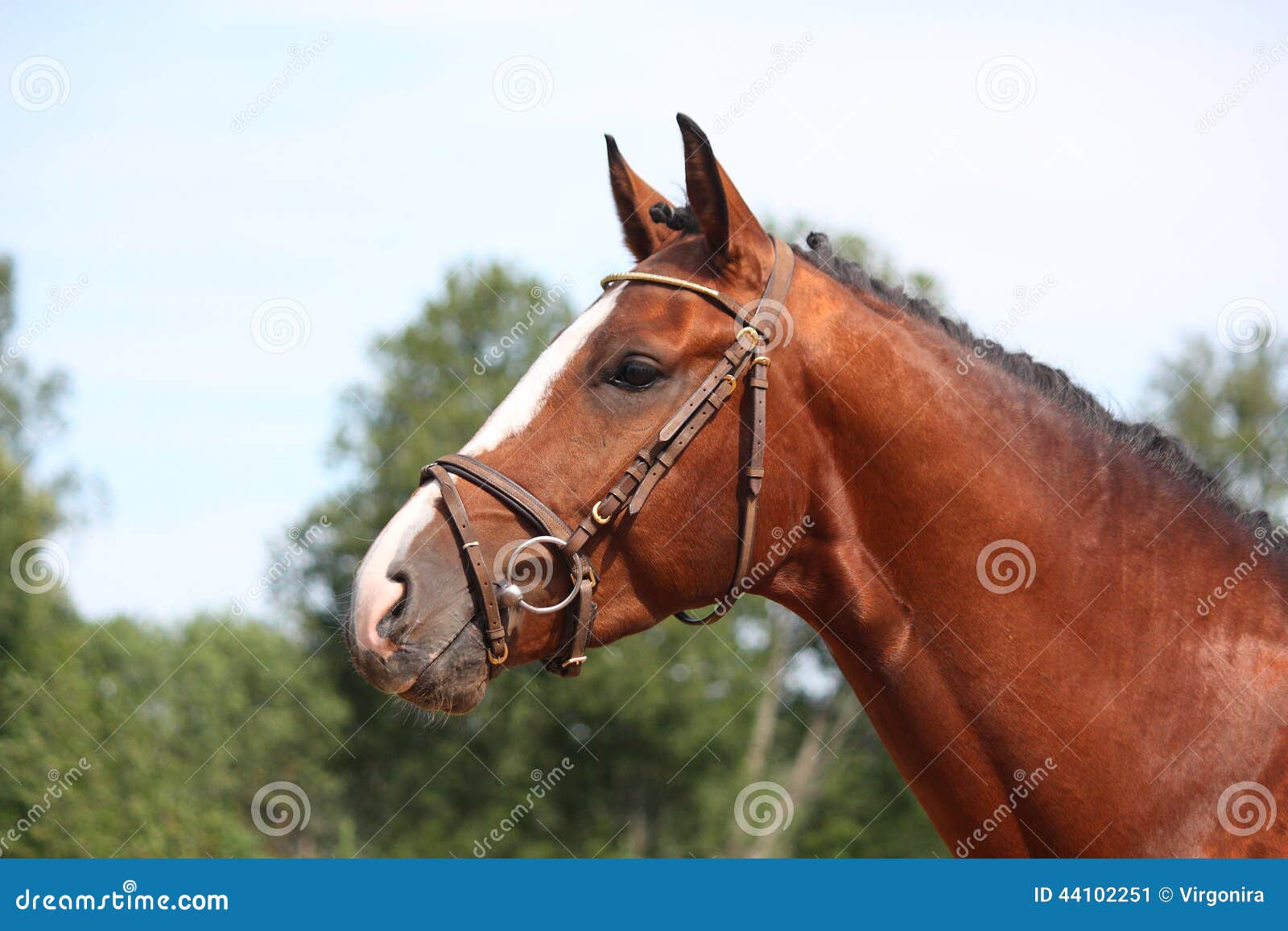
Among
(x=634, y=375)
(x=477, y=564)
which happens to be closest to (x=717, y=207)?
(x=634, y=375)

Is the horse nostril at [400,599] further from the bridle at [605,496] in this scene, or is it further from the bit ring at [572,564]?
the bit ring at [572,564]

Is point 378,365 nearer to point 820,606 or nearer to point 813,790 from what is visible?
point 813,790

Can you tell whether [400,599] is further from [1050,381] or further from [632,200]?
[1050,381]

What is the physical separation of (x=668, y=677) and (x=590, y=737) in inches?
130

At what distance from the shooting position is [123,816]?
2242 centimetres

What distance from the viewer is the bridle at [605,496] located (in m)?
3.88

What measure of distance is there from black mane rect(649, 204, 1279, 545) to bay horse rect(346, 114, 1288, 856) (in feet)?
0.06

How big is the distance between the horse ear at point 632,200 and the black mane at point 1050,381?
0.91 ft

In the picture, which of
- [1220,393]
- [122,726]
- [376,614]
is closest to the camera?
[376,614]

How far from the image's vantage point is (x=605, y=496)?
4.04 meters

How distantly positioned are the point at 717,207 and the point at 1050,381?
60.3 inches

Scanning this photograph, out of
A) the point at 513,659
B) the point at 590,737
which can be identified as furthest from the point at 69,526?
the point at 513,659

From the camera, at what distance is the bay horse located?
3.77 m

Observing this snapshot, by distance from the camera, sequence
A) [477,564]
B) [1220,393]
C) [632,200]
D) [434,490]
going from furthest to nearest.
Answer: [1220,393] < [632,200] < [434,490] < [477,564]
